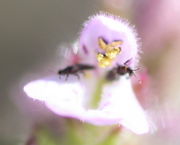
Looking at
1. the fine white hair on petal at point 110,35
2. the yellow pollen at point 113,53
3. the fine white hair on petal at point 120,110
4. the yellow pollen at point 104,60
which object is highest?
the fine white hair on petal at point 110,35

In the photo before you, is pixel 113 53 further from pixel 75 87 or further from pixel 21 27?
pixel 21 27

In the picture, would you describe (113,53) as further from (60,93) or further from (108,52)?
(60,93)

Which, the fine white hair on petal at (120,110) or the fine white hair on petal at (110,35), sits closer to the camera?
the fine white hair on petal at (120,110)

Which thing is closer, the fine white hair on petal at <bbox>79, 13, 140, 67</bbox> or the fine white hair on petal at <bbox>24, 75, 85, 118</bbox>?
the fine white hair on petal at <bbox>24, 75, 85, 118</bbox>

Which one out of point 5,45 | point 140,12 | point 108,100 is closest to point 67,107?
point 108,100

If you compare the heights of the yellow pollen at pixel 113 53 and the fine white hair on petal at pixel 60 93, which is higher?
the yellow pollen at pixel 113 53

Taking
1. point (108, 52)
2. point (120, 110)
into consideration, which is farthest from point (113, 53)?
point (120, 110)

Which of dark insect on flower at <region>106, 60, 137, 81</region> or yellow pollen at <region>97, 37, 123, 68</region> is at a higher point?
yellow pollen at <region>97, 37, 123, 68</region>
